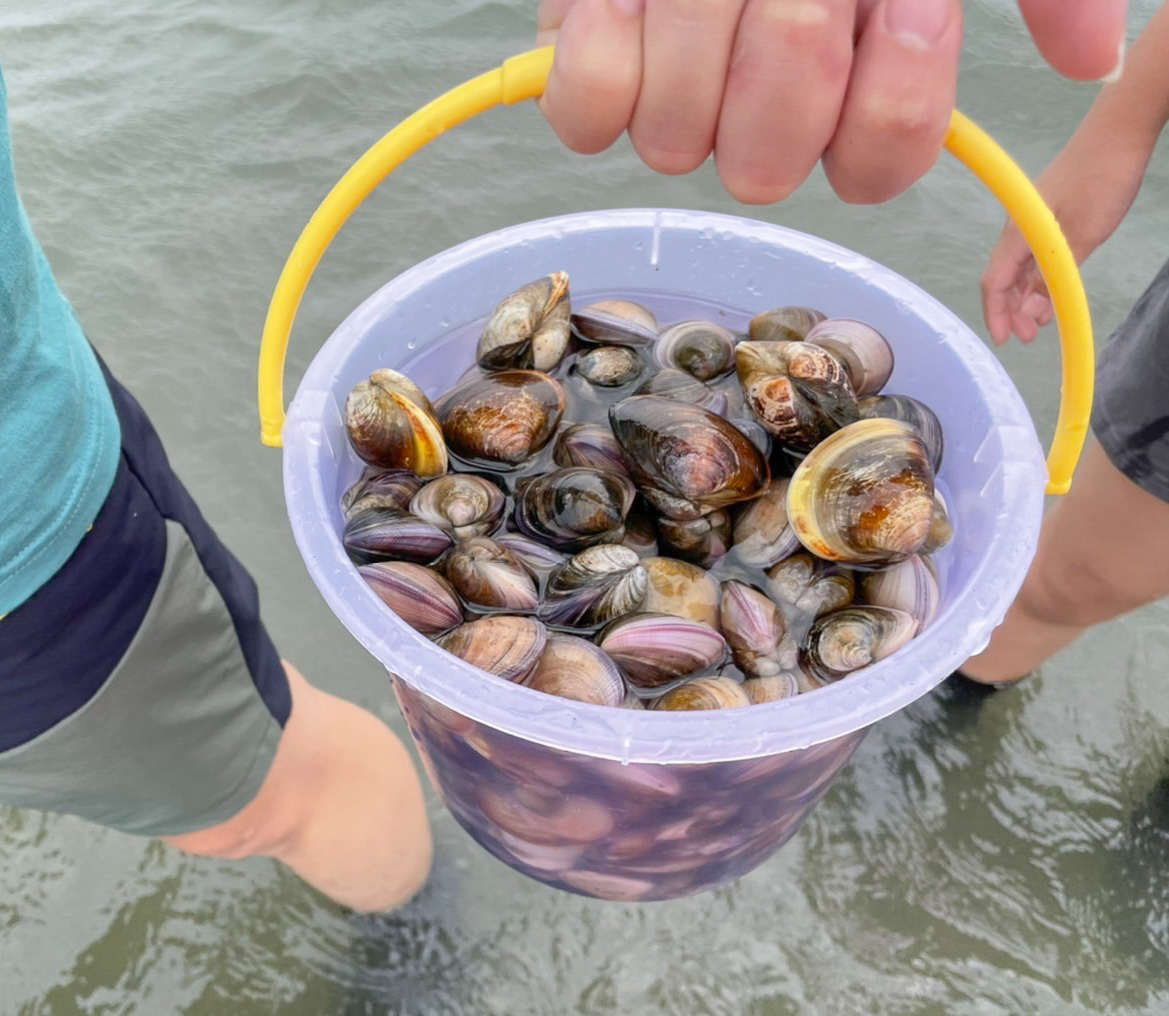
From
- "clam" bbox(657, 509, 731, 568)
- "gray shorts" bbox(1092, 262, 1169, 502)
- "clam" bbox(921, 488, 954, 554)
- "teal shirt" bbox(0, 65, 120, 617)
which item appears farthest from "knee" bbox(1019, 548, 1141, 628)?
"teal shirt" bbox(0, 65, 120, 617)

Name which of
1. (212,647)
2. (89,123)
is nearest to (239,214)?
(89,123)

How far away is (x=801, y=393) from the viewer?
39.3 inches

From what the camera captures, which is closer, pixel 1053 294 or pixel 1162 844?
pixel 1053 294

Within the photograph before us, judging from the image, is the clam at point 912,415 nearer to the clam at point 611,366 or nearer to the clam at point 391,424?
the clam at point 611,366

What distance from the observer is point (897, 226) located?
2270 millimetres

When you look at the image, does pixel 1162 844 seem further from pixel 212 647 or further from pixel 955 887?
pixel 212 647

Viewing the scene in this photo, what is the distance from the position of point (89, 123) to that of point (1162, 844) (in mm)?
2961

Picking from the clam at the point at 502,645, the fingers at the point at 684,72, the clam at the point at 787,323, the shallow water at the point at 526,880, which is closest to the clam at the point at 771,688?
the clam at the point at 502,645

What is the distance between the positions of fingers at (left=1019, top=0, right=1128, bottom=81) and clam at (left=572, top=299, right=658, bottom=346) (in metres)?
0.71

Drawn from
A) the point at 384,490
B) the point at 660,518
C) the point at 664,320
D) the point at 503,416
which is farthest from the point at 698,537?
the point at 664,320

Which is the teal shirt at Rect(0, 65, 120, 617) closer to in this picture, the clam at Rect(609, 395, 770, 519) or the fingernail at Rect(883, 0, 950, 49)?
the clam at Rect(609, 395, 770, 519)

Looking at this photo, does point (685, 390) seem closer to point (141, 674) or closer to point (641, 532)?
point (641, 532)

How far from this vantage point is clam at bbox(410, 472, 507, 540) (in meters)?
1.02

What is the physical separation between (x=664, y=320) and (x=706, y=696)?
70 cm
